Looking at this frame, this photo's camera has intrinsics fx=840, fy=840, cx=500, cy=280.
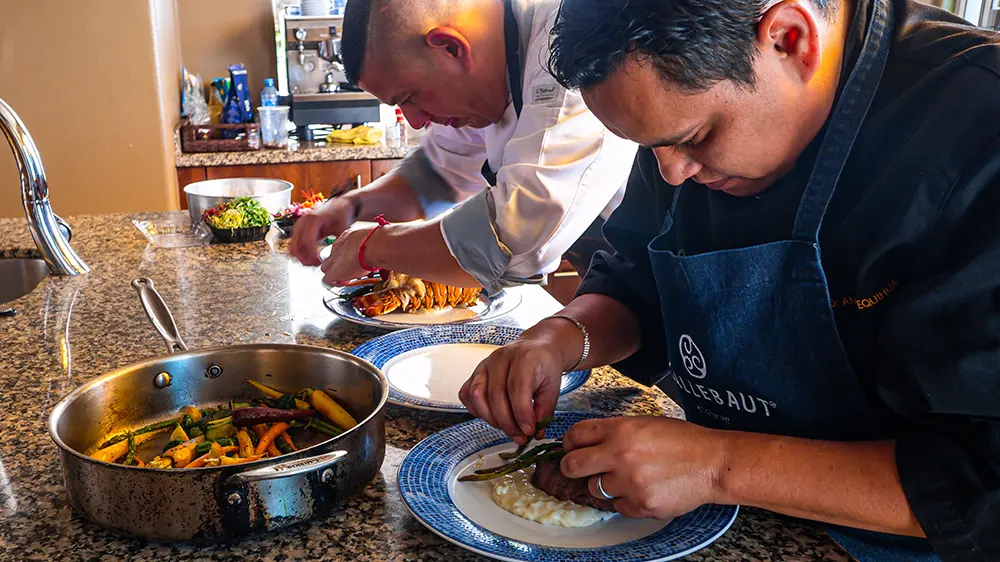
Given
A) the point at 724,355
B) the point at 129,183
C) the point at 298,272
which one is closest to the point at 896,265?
the point at 724,355

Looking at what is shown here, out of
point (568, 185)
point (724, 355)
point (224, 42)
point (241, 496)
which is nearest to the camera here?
point (241, 496)

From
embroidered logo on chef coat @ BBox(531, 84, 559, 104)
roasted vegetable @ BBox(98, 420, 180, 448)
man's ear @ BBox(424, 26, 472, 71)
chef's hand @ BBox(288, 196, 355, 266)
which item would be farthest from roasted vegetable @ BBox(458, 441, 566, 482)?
chef's hand @ BBox(288, 196, 355, 266)

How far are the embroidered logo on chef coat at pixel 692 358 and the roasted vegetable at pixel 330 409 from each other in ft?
1.54

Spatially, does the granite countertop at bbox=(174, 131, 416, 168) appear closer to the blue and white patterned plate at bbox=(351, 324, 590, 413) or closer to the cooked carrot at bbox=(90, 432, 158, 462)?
the blue and white patterned plate at bbox=(351, 324, 590, 413)

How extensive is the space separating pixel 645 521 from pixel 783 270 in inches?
13.6

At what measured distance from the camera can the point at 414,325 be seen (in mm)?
1736

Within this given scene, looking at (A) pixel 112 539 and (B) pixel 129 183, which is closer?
(A) pixel 112 539

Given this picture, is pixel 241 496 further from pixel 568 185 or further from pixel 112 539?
pixel 568 185

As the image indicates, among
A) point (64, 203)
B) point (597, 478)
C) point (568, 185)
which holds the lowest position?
point (64, 203)

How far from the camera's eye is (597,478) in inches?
38.3

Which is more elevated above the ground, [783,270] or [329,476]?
[783,270]

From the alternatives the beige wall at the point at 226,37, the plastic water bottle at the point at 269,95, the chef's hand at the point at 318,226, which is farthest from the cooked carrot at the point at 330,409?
the beige wall at the point at 226,37

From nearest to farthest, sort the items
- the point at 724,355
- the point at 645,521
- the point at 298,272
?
the point at 645,521
the point at 724,355
the point at 298,272

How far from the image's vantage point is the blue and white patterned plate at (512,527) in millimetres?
899
